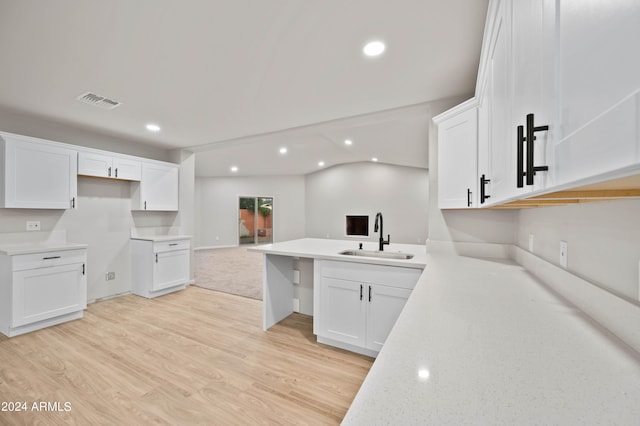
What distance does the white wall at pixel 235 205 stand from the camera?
31.4 feet

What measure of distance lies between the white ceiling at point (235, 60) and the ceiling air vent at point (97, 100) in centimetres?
11

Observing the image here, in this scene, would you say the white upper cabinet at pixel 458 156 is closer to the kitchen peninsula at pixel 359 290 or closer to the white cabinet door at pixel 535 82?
the kitchen peninsula at pixel 359 290

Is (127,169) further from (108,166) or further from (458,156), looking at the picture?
(458,156)

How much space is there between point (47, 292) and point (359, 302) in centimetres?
342

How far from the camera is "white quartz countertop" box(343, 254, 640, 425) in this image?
50cm

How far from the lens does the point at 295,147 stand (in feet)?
22.5

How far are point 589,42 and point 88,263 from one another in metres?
5.12

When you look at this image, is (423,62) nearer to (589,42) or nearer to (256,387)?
(589,42)

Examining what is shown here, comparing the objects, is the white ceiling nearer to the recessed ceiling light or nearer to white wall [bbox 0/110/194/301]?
the recessed ceiling light

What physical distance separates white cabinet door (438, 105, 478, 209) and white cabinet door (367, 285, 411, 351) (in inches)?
33.8

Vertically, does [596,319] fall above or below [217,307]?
above

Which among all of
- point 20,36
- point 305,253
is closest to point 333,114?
point 305,253

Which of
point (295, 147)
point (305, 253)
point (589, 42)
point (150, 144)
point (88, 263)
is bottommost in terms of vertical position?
point (88, 263)

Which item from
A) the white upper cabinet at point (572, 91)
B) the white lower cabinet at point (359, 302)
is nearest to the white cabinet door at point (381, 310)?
the white lower cabinet at point (359, 302)
